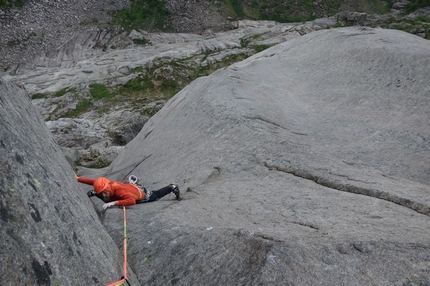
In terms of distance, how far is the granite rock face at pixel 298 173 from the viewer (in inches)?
313

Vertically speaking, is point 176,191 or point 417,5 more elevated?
point 176,191

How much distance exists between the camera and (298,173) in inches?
516

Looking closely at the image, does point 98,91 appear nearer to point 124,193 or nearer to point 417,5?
point 124,193

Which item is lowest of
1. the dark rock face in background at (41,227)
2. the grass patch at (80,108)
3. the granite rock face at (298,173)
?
→ the grass patch at (80,108)

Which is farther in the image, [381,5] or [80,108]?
[381,5]

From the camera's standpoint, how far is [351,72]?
72.6 feet

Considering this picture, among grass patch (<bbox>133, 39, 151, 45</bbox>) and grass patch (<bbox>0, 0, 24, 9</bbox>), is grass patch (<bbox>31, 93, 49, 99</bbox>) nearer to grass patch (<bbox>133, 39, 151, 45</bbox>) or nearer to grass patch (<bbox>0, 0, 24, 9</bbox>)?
grass patch (<bbox>133, 39, 151, 45</bbox>)

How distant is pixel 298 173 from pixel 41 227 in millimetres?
8339

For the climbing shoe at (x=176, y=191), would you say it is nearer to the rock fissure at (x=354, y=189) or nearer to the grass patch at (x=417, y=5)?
the rock fissure at (x=354, y=189)

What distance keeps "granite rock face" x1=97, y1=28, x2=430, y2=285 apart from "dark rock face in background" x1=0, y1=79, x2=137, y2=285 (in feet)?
4.65

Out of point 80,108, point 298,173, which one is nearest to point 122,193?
point 298,173

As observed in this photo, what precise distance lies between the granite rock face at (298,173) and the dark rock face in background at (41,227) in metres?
1.42

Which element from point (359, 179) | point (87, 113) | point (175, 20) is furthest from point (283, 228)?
point (175, 20)

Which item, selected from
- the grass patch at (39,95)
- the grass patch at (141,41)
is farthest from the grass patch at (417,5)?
the grass patch at (39,95)
